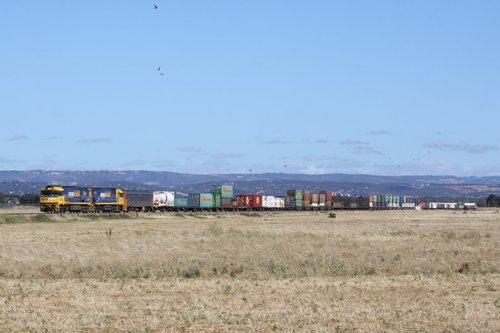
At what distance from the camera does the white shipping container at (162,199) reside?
4716 inches

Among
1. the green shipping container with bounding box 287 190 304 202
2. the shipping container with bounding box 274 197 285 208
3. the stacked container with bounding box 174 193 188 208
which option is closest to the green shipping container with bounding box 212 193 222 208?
the stacked container with bounding box 174 193 188 208

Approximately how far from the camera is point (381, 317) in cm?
1878

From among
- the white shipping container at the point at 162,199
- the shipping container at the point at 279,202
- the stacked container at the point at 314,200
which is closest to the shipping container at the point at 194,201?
the white shipping container at the point at 162,199

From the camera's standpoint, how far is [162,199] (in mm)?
120812

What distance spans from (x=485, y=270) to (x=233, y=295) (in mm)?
11425

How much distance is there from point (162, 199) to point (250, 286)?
96.7 metres

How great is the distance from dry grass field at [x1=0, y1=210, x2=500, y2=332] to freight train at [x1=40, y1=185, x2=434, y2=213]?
2161 inches

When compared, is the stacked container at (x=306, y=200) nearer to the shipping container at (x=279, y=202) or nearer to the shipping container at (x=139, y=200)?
the shipping container at (x=279, y=202)

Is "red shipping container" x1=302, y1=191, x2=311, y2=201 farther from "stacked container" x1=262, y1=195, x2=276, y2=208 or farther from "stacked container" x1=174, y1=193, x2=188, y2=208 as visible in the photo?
"stacked container" x1=174, y1=193, x2=188, y2=208

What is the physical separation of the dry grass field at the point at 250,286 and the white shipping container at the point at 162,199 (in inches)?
3082

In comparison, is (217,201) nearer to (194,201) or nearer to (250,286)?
(194,201)

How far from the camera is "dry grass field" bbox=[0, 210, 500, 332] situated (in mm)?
18203

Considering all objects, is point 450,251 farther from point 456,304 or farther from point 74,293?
point 74,293

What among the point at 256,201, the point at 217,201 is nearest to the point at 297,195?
the point at 256,201
